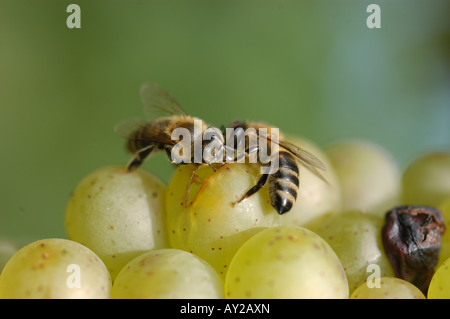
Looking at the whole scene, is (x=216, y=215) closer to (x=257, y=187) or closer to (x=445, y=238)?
(x=257, y=187)

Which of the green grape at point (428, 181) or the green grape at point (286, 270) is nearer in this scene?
the green grape at point (286, 270)

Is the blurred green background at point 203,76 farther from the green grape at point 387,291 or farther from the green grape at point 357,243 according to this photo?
the green grape at point 387,291

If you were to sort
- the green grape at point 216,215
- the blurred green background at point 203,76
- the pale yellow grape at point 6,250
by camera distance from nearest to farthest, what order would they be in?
1. the green grape at point 216,215
2. the pale yellow grape at point 6,250
3. the blurred green background at point 203,76

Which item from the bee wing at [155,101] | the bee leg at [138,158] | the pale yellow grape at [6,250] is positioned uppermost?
the bee wing at [155,101]

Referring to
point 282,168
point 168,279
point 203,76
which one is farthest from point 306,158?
point 203,76

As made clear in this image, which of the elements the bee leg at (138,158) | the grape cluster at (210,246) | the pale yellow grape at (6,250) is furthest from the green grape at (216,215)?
the pale yellow grape at (6,250)
